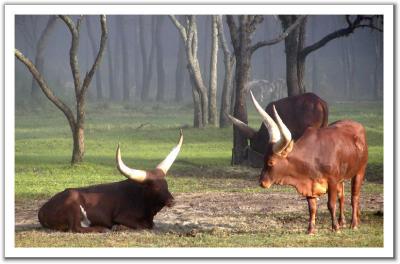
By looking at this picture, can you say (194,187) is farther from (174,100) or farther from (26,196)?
(174,100)

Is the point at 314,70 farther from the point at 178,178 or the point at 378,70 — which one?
the point at 378,70

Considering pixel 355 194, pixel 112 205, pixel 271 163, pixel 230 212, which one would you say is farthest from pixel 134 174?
pixel 355 194

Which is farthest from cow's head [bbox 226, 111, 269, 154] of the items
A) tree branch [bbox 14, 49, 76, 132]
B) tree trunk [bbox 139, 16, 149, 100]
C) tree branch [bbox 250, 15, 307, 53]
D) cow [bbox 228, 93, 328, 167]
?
tree trunk [bbox 139, 16, 149, 100]

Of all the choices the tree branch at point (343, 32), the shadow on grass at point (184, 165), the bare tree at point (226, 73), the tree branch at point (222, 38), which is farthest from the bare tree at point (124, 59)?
the tree branch at point (343, 32)

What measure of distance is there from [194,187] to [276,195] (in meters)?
1.22

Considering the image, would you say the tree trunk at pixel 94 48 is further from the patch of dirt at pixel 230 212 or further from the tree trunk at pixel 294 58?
the patch of dirt at pixel 230 212

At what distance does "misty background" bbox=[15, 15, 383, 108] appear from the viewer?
1287 cm

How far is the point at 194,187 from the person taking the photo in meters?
12.3

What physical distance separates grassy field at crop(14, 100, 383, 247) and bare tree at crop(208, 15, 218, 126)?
0.39 metres

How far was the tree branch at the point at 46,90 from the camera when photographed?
12930mm

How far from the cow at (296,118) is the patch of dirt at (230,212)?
64 centimetres

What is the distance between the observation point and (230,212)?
415 inches
